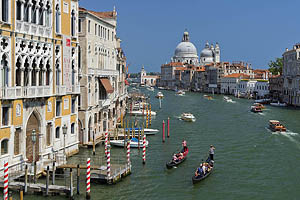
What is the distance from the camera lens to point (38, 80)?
16875 mm

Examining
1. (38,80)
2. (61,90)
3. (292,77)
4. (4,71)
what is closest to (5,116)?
(4,71)

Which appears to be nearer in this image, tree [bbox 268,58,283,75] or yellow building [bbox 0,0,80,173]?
yellow building [bbox 0,0,80,173]

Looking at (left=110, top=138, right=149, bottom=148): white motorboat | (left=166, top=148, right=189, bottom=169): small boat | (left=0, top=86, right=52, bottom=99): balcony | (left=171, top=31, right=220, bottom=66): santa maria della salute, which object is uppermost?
(left=171, top=31, right=220, bottom=66): santa maria della salute

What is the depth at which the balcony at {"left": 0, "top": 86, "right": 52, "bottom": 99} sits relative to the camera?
47.9 feet

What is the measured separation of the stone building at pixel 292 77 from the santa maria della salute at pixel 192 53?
87896mm

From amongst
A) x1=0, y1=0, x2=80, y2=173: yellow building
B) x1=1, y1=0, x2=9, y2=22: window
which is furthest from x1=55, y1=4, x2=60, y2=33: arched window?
x1=1, y1=0, x2=9, y2=22: window

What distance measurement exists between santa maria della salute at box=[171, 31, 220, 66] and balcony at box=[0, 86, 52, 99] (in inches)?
5506

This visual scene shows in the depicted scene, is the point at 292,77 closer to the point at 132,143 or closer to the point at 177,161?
the point at 132,143

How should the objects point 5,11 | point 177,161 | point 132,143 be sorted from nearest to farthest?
point 5,11 < point 177,161 < point 132,143

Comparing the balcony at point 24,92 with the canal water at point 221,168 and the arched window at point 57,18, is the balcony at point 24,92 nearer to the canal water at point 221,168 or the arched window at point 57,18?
the arched window at point 57,18

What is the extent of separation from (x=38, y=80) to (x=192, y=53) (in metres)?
151

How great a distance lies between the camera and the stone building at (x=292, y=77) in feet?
198

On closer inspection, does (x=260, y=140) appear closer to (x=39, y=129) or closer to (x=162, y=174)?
(x=162, y=174)

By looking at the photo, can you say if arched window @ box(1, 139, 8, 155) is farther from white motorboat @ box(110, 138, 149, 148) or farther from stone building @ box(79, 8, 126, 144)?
white motorboat @ box(110, 138, 149, 148)
